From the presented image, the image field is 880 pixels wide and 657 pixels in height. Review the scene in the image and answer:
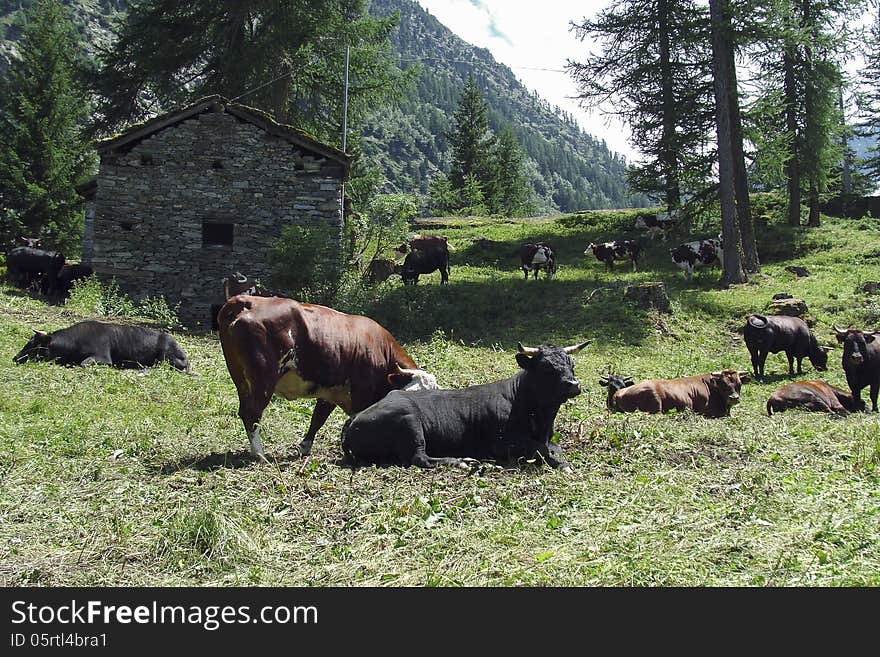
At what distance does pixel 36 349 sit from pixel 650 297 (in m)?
14.7

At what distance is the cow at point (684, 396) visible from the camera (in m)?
11.9

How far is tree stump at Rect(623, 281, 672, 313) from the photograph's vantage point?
20391 mm

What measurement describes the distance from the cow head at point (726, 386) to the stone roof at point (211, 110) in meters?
13.0

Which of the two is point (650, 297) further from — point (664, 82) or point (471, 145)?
point (471, 145)

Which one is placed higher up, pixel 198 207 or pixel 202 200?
pixel 202 200

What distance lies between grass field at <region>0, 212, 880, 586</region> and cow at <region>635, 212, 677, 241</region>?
64.3 ft

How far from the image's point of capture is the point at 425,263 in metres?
24.5

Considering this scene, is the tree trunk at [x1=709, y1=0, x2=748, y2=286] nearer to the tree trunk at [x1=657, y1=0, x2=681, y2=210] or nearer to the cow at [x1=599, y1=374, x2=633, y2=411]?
the tree trunk at [x1=657, y1=0, x2=681, y2=210]

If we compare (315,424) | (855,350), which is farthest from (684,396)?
(315,424)

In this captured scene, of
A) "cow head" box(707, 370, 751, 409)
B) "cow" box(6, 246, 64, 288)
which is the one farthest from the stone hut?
"cow head" box(707, 370, 751, 409)

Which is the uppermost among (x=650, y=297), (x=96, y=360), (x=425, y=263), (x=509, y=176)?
(x=509, y=176)

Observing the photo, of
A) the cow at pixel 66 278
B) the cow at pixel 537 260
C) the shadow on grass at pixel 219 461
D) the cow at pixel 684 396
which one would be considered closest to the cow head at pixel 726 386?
the cow at pixel 684 396

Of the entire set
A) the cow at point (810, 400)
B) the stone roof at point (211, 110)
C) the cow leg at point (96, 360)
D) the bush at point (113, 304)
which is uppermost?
the stone roof at point (211, 110)

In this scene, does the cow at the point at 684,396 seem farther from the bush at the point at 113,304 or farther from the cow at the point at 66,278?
the cow at the point at 66,278
